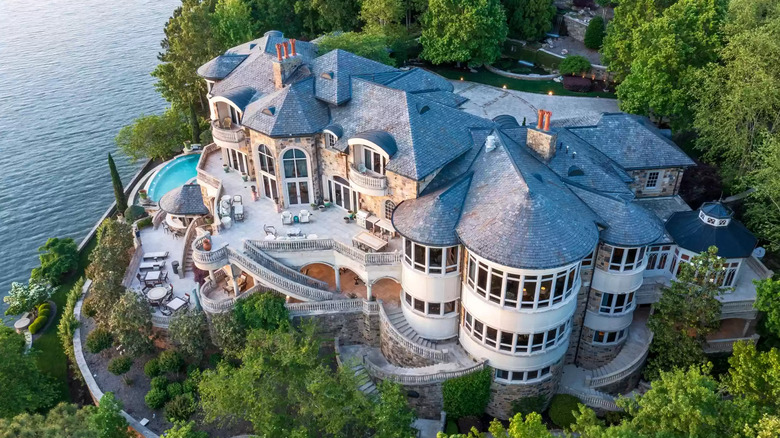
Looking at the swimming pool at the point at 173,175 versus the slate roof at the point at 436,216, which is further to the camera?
the swimming pool at the point at 173,175

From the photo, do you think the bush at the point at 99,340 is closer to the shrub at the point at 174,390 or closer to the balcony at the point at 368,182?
the shrub at the point at 174,390

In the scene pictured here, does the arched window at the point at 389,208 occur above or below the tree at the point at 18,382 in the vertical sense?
above

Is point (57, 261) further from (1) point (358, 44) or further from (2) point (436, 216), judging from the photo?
A: (2) point (436, 216)

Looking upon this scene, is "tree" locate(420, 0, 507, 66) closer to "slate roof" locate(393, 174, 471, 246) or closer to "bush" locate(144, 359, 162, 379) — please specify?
"slate roof" locate(393, 174, 471, 246)

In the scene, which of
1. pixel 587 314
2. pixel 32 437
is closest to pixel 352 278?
pixel 587 314

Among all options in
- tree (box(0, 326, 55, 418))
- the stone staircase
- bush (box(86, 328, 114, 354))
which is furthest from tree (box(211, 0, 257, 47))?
the stone staircase

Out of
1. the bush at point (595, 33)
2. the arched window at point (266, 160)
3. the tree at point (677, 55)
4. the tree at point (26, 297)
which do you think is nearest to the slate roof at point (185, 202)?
the arched window at point (266, 160)

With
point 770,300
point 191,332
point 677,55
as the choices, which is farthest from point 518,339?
point 677,55
